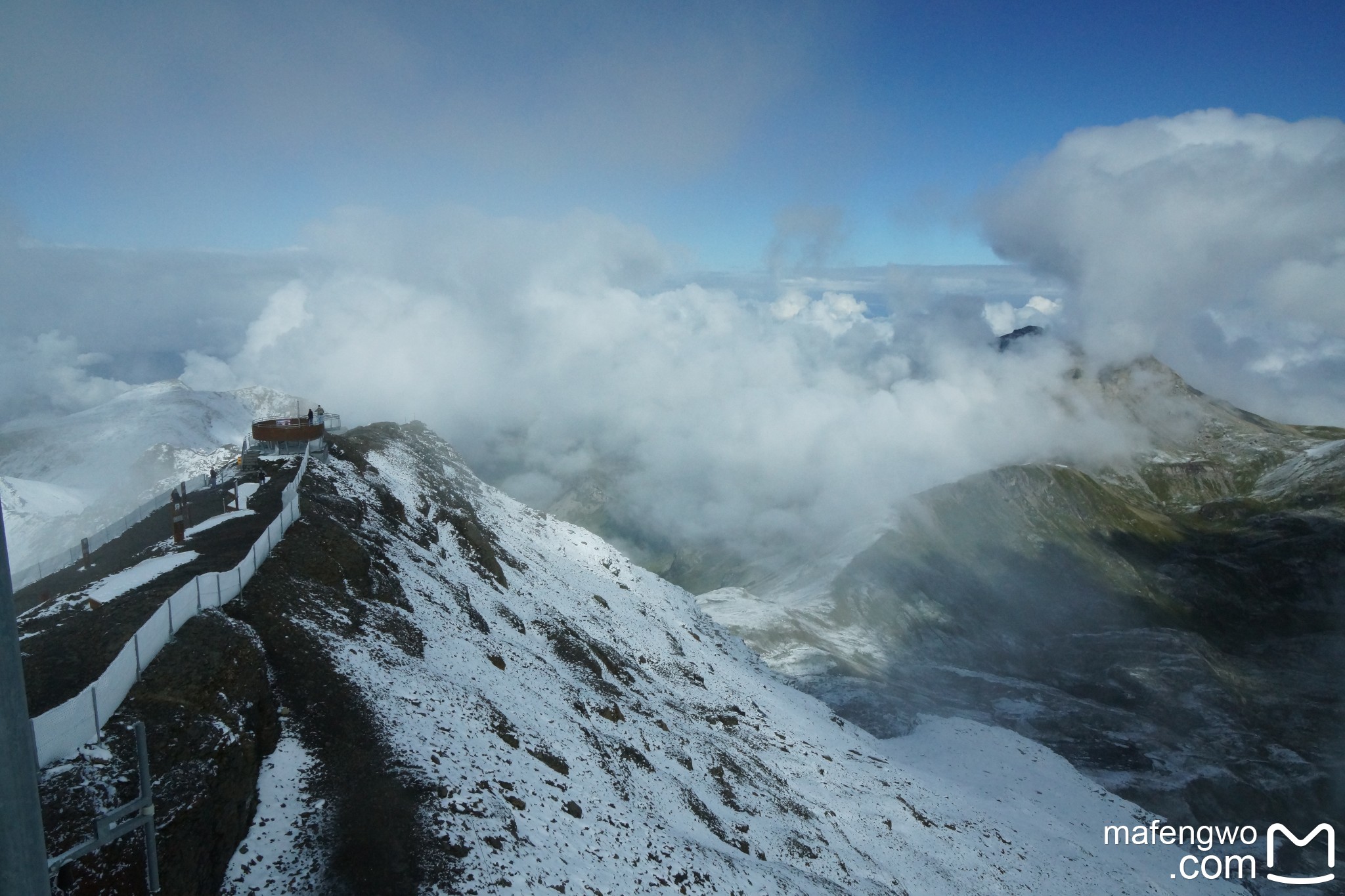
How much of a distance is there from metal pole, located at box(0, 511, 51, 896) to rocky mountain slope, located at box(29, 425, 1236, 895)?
42.3 feet

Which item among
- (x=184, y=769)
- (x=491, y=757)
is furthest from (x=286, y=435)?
(x=184, y=769)

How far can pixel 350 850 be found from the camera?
21000 mm

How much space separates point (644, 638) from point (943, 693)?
376 ft

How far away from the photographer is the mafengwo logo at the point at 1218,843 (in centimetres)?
7625

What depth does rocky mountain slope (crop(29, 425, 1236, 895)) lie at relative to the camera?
21.1 m

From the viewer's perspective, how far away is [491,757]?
1152 inches

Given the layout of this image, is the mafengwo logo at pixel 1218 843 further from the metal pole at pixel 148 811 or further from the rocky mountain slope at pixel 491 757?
the metal pole at pixel 148 811

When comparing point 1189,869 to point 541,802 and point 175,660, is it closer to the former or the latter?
point 541,802

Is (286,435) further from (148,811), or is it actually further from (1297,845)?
(1297,845)

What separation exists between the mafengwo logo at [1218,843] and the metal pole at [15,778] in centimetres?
8844

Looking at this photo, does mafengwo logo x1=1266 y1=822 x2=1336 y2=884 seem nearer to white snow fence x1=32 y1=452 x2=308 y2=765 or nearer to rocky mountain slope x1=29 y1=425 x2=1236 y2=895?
rocky mountain slope x1=29 y1=425 x2=1236 y2=895

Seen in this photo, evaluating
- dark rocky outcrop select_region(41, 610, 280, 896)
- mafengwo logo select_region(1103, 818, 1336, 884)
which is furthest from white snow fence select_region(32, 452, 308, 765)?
mafengwo logo select_region(1103, 818, 1336, 884)

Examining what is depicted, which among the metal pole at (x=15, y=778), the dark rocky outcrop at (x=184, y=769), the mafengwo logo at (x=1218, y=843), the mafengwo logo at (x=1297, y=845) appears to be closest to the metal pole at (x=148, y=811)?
the metal pole at (x=15, y=778)

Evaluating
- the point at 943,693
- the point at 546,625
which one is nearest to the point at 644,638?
the point at 546,625
